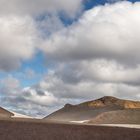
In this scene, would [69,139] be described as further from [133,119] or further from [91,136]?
[133,119]

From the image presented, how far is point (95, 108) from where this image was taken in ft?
483

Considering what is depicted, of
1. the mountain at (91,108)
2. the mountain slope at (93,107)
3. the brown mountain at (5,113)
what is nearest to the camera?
the brown mountain at (5,113)

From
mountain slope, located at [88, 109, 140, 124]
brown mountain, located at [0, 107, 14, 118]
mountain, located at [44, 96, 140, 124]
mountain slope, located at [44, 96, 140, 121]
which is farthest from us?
mountain slope, located at [44, 96, 140, 121]

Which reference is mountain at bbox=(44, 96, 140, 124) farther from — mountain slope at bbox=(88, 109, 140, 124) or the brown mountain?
mountain slope at bbox=(88, 109, 140, 124)

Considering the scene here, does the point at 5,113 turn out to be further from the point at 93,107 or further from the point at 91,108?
the point at 93,107

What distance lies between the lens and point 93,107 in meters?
150

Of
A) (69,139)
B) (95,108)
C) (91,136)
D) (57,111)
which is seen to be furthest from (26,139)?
(57,111)

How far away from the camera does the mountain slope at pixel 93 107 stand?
140250 mm

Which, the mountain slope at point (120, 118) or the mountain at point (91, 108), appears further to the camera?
the mountain at point (91, 108)

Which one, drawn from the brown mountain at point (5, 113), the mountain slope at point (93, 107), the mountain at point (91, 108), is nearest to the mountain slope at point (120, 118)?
the brown mountain at point (5, 113)

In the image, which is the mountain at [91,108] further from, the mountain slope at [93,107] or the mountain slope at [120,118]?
the mountain slope at [120,118]

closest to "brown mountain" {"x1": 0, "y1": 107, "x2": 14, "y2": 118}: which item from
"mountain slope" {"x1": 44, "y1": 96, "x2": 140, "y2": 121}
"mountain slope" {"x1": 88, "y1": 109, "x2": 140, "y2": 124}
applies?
"mountain slope" {"x1": 88, "y1": 109, "x2": 140, "y2": 124}

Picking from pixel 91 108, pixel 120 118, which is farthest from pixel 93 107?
pixel 120 118

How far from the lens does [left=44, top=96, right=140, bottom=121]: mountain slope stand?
5522 inches
